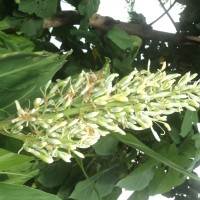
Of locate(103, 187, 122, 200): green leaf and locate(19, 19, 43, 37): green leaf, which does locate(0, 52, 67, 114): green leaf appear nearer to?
locate(19, 19, 43, 37): green leaf

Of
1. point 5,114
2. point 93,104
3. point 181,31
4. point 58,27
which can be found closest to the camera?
point 93,104

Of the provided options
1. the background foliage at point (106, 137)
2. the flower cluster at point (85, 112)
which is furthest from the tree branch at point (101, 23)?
the flower cluster at point (85, 112)

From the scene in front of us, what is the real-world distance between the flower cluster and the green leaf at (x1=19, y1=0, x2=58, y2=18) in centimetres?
49

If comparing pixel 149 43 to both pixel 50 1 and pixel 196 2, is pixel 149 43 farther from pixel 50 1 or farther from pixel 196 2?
pixel 50 1

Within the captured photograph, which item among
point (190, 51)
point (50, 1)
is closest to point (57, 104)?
point (50, 1)

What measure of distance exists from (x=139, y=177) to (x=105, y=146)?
0.12 m

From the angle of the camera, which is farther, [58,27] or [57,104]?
[58,27]

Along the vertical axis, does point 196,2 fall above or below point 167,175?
above

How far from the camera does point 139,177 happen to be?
1.21 metres

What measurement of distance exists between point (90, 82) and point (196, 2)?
2.81 feet

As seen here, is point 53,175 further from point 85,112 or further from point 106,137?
point 85,112

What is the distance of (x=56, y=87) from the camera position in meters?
0.78

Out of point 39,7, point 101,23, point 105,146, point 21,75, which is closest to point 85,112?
point 21,75

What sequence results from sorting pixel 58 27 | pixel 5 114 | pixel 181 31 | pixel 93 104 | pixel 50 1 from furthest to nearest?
pixel 181 31, pixel 58 27, pixel 50 1, pixel 5 114, pixel 93 104
